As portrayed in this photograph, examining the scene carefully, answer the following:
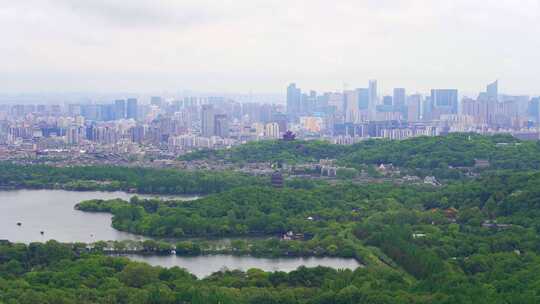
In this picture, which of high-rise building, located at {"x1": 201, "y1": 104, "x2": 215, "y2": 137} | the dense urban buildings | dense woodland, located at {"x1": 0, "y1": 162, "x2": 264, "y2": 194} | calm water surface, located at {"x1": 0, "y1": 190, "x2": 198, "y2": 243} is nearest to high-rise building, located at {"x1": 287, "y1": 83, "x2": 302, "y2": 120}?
the dense urban buildings

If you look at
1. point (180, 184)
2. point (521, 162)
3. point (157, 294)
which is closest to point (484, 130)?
point (521, 162)

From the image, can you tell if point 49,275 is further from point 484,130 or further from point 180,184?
point 484,130

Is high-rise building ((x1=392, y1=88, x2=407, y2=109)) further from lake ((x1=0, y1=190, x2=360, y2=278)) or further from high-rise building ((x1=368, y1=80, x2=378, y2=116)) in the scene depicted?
lake ((x1=0, y1=190, x2=360, y2=278))

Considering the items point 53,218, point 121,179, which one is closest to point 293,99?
point 121,179

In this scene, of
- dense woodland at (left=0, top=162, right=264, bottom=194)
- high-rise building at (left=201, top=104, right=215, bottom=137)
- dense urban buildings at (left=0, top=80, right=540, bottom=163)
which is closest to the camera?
dense woodland at (left=0, top=162, right=264, bottom=194)

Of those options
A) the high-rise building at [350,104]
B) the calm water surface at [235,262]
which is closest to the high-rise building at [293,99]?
the high-rise building at [350,104]

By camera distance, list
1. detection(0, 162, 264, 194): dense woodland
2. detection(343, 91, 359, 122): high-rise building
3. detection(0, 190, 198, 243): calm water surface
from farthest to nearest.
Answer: detection(343, 91, 359, 122): high-rise building, detection(0, 162, 264, 194): dense woodland, detection(0, 190, 198, 243): calm water surface

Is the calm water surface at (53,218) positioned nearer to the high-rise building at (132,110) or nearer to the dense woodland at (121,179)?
the dense woodland at (121,179)
